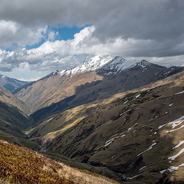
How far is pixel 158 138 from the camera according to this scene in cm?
13500

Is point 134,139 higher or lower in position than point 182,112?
lower

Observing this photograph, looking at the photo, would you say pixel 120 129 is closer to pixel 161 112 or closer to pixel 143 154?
pixel 161 112

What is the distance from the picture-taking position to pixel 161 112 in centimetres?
17800

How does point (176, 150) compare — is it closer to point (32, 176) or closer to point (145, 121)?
point (145, 121)

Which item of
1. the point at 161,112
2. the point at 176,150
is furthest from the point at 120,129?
the point at 176,150

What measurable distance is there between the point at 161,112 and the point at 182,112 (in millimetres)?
23062

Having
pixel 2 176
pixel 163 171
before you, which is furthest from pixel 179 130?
pixel 2 176

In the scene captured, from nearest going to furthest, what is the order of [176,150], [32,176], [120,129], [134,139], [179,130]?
[32,176] < [176,150] < [179,130] < [134,139] < [120,129]

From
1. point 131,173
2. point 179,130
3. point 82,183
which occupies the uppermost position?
point 82,183

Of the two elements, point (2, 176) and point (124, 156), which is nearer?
point (2, 176)

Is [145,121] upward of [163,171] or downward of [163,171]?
upward

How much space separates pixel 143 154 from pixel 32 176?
398 feet

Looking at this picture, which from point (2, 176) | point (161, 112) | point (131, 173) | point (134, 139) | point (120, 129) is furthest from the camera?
point (120, 129)

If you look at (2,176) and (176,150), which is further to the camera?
(176,150)
